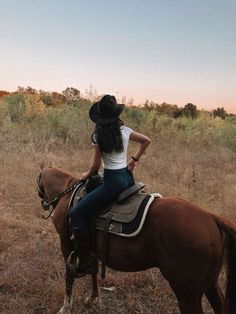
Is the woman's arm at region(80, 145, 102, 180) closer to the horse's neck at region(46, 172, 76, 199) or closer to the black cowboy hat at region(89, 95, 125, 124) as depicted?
the black cowboy hat at region(89, 95, 125, 124)

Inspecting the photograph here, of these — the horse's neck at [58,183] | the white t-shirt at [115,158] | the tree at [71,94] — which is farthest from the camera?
the tree at [71,94]

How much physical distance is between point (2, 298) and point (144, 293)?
5.63ft

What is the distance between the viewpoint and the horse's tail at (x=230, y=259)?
320cm

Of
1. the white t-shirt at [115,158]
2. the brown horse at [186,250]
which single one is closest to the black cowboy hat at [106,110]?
the white t-shirt at [115,158]

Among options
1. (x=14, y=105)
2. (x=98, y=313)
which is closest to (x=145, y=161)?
(x=98, y=313)

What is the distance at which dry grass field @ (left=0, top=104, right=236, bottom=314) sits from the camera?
14.8 ft

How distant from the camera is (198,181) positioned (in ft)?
33.3

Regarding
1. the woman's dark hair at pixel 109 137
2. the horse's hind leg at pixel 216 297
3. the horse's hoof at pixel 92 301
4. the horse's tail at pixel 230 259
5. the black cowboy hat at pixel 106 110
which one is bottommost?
the horse's hoof at pixel 92 301

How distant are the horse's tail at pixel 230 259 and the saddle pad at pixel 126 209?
690mm

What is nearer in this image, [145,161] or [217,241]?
[217,241]

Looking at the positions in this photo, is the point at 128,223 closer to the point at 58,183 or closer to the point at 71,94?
the point at 58,183

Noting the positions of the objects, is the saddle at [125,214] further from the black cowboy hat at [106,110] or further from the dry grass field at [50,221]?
the dry grass field at [50,221]

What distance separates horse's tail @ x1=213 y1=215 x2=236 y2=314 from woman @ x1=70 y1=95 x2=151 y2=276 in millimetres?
965

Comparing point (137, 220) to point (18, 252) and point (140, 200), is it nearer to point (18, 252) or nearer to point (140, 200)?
point (140, 200)
